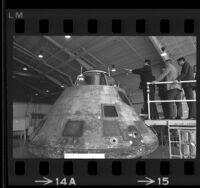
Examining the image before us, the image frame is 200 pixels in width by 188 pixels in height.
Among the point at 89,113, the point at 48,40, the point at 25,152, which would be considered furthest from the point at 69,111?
the point at 48,40

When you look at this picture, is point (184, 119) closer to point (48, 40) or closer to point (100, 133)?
point (100, 133)

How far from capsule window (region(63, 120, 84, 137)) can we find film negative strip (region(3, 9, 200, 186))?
3 centimetres

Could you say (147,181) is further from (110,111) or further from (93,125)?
(110,111)

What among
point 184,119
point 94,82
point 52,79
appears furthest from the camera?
point 94,82

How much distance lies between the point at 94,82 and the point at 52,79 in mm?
1338

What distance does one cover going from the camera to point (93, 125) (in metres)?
5.20

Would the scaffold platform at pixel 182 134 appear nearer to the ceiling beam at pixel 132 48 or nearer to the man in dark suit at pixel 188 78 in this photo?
the man in dark suit at pixel 188 78

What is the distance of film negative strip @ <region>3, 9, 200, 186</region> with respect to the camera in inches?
149

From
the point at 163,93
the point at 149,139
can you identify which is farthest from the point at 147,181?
the point at 163,93

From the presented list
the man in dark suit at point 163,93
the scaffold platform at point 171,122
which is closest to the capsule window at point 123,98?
the scaffold platform at point 171,122

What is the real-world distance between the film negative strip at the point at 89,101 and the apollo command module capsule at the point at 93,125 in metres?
0.03

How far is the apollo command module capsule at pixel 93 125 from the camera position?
499cm

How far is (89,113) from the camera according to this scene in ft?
17.6

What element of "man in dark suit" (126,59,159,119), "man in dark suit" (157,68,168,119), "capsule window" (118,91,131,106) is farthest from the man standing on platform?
"capsule window" (118,91,131,106)
